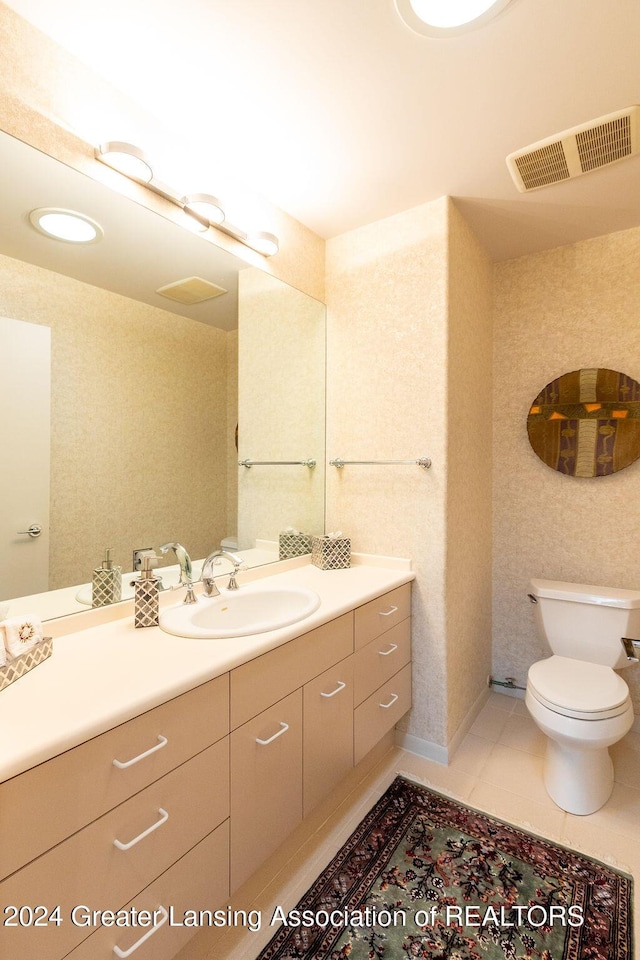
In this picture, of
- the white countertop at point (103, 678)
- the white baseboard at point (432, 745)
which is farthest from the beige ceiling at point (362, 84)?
the white baseboard at point (432, 745)

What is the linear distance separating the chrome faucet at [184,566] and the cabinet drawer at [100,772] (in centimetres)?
50

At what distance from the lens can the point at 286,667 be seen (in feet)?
4.17

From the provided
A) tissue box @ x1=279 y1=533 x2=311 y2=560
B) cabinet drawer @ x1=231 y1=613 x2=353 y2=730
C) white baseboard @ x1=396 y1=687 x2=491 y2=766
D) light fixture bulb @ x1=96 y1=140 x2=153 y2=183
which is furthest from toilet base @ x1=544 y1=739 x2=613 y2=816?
light fixture bulb @ x1=96 y1=140 x2=153 y2=183

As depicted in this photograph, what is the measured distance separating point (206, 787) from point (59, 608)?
0.64 metres

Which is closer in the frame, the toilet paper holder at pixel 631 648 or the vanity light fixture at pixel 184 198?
the vanity light fixture at pixel 184 198

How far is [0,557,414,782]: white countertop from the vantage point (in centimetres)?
78

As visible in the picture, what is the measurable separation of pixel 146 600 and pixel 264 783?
0.61 meters

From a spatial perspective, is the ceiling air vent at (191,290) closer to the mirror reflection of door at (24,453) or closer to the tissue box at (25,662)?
the mirror reflection of door at (24,453)

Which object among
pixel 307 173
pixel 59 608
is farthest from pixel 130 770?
pixel 307 173

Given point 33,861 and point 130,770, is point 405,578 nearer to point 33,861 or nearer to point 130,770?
point 130,770

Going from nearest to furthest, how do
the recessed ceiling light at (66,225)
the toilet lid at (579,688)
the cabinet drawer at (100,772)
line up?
the cabinet drawer at (100,772) < the recessed ceiling light at (66,225) < the toilet lid at (579,688)

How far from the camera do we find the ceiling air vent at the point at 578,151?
1.50m

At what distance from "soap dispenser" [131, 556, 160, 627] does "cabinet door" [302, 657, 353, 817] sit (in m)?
0.52

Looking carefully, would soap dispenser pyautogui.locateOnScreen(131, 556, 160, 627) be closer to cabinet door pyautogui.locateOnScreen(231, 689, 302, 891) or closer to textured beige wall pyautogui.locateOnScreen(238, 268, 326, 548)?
cabinet door pyautogui.locateOnScreen(231, 689, 302, 891)
